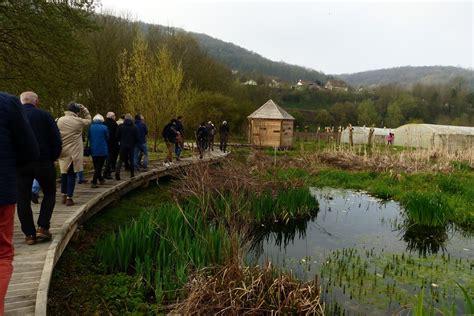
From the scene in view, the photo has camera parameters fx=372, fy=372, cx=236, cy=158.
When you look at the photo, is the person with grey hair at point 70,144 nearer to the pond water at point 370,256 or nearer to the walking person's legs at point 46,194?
the walking person's legs at point 46,194

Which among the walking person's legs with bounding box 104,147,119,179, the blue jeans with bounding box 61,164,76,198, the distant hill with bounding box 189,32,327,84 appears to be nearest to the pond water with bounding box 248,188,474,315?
the blue jeans with bounding box 61,164,76,198

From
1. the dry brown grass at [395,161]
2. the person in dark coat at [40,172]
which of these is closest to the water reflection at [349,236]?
the person in dark coat at [40,172]

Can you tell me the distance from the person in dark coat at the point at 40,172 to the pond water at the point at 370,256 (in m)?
3.16

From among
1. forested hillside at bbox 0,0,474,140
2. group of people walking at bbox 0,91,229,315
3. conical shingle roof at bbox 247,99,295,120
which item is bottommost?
group of people walking at bbox 0,91,229,315

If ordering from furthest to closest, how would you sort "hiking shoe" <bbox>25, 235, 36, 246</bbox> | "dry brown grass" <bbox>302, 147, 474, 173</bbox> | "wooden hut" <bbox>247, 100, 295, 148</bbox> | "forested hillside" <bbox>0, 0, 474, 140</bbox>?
1. "wooden hut" <bbox>247, 100, 295, 148</bbox>
2. "dry brown grass" <bbox>302, 147, 474, 173</bbox>
3. "forested hillside" <bbox>0, 0, 474, 140</bbox>
4. "hiking shoe" <bbox>25, 235, 36, 246</bbox>

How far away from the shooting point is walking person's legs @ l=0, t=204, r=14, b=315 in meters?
2.95

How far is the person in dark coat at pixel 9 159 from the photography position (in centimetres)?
297

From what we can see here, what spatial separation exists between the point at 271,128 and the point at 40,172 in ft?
76.5

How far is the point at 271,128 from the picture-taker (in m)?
27.4

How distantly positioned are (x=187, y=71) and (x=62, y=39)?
871 inches

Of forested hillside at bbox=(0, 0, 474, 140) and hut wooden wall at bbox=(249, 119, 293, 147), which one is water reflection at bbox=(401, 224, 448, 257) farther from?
hut wooden wall at bbox=(249, 119, 293, 147)

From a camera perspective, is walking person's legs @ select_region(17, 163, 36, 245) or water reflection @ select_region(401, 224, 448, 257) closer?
walking person's legs @ select_region(17, 163, 36, 245)

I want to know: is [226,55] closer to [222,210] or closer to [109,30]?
[109,30]

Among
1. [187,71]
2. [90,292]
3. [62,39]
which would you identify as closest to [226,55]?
[187,71]
